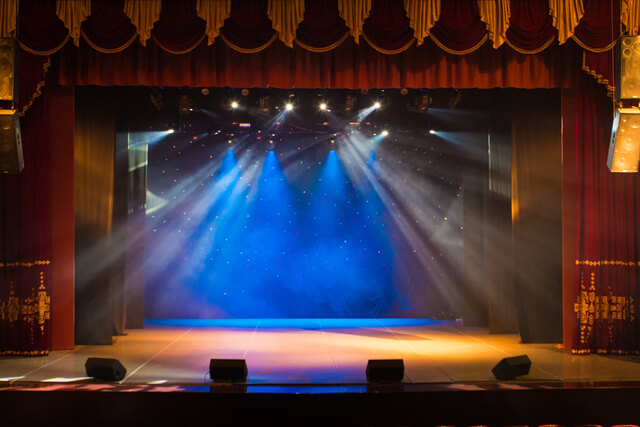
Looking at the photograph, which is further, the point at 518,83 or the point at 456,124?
the point at 456,124

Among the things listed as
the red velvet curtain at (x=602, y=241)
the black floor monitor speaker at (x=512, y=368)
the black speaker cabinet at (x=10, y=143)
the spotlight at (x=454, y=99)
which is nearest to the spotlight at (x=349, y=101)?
the spotlight at (x=454, y=99)

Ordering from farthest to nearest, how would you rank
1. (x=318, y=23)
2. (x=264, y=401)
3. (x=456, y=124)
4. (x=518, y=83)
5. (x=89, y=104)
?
(x=456, y=124)
(x=89, y=104)
(x=518, y=83)
(x=318, y=23)
(x=264, y=401)

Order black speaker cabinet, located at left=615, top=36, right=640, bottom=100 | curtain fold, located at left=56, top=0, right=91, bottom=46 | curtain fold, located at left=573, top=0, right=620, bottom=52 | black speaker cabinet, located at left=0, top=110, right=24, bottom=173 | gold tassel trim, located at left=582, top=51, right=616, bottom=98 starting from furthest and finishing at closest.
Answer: gold tassel trim, located at left=582, top=51, right=616, bottom=98 → curtain fold, located at left=573, top=0, right=620, bottom=52 → curtain fold, located at left=56, top=0, right=91, bottom=46 → black speaker cabinet, located at left=615, top=36, right=640, bottom=100 → black speaker cabinet, located at left=0, top=110, right=24, bottom=173

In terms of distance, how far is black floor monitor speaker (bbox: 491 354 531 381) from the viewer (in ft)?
14.4

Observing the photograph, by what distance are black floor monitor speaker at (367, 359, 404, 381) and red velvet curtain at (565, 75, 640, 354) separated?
265 centimetres

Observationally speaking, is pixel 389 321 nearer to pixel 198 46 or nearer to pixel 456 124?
pixel 456 124

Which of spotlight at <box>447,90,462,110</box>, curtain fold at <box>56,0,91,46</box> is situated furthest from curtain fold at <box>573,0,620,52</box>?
curtain fold at <box>56,0,91,46</box>

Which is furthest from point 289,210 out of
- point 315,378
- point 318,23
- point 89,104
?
point 315,378

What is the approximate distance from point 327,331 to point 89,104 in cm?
392

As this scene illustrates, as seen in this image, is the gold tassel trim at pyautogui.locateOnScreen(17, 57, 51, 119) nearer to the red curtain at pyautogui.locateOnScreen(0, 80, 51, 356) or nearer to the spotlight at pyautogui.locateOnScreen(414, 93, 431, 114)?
the red curtain at pyautogui.locateOnScreen(0, 80, 51, 356)

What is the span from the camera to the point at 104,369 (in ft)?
14.5

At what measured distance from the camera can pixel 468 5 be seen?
18.7 feet

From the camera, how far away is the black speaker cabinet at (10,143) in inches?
197

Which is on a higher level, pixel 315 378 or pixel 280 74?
pixel 280 74
